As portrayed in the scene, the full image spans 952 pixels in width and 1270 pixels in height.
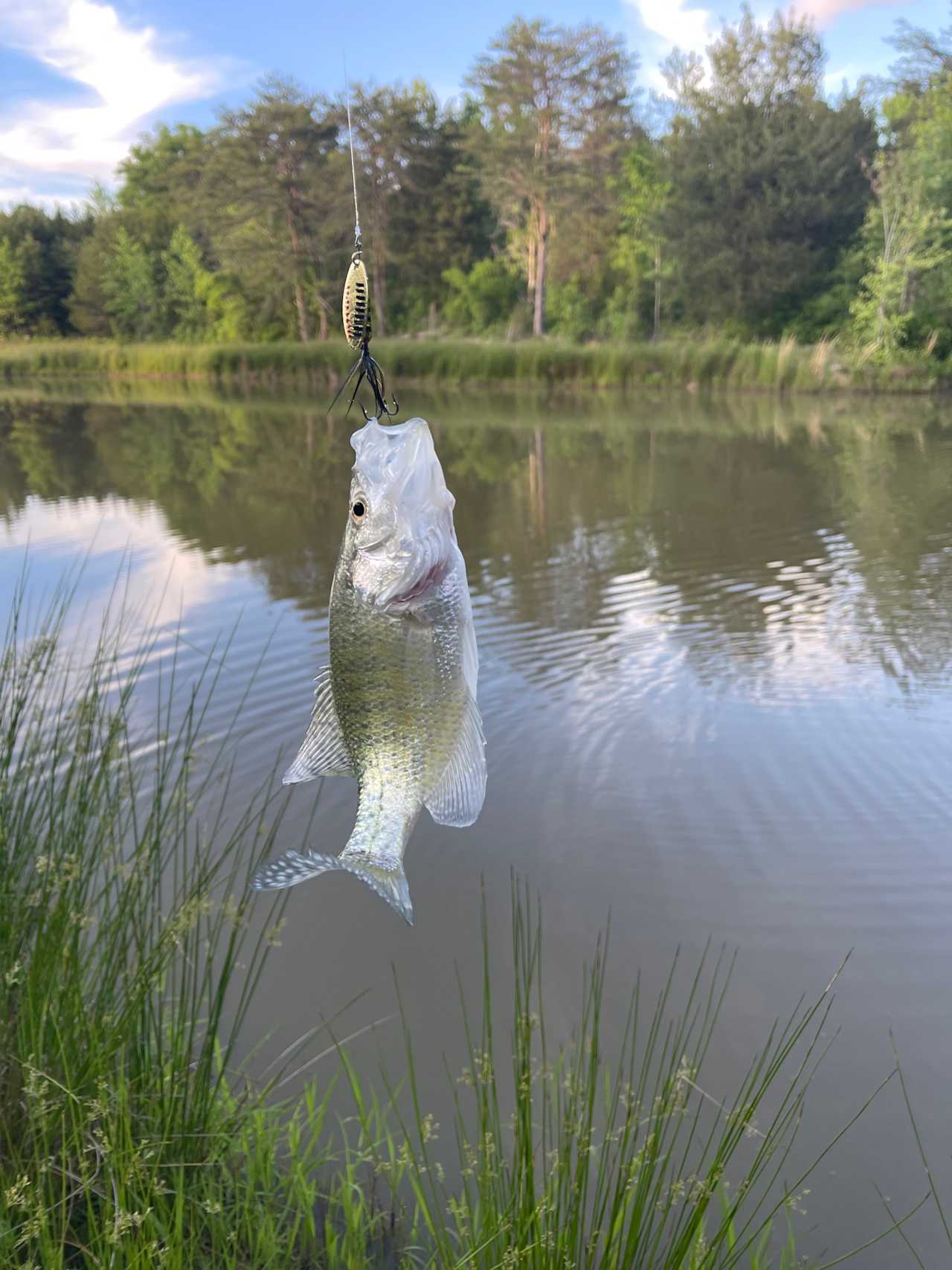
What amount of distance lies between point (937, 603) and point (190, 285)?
52.1 meters

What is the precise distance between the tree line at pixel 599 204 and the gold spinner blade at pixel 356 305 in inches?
1026

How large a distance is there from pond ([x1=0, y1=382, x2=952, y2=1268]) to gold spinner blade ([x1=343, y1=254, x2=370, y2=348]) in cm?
246

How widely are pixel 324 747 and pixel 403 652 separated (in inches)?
8.0

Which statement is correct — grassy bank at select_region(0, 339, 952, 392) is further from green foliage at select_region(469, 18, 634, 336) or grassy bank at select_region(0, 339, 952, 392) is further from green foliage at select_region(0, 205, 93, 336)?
green foliage at select_region(0, 205, 93, 336)

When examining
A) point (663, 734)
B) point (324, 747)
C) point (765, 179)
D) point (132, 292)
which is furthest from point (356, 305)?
point (132, 292)

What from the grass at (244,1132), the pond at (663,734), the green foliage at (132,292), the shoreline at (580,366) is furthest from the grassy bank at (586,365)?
the grass at (244,1132)

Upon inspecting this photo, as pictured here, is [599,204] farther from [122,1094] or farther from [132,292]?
[122,1094]

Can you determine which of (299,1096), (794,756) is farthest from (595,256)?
(299,1096)

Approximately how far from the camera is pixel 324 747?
1351 millimetres

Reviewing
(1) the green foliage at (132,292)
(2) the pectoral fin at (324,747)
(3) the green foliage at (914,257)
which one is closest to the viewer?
(2) the pectoral fin at (324,747)

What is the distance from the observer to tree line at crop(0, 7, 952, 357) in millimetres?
30734

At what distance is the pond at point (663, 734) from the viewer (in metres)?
3.76

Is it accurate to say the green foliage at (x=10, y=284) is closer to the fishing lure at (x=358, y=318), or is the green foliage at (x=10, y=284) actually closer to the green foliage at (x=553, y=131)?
the green foliage at (x=553, y=131)

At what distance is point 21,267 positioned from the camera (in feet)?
187
